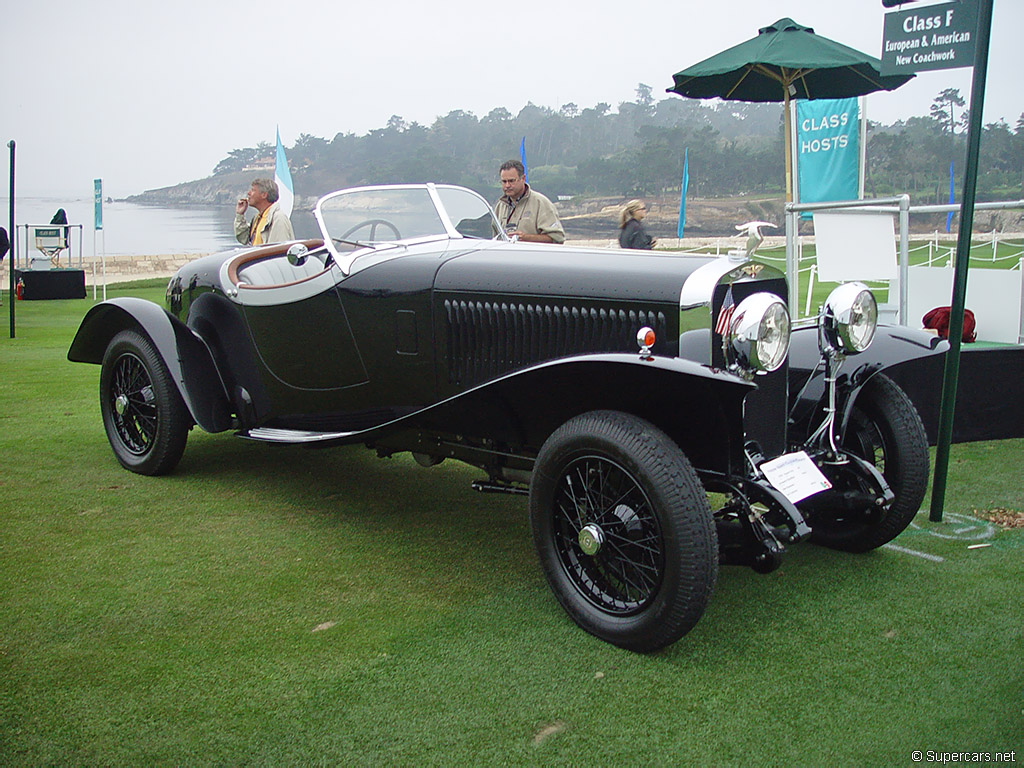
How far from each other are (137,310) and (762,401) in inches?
131

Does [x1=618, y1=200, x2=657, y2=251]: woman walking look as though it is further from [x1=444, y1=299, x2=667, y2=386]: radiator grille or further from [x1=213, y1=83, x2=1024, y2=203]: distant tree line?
[x1=213, y1=83, x2=1024, y2=203]: distant tree line

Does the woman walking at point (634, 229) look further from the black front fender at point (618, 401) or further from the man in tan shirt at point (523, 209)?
the black front fender at point (618, 401)

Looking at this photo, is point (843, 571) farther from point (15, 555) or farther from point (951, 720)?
point (15, 555)

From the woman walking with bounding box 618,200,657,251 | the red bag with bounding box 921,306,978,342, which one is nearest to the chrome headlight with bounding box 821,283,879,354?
the red bag with bounding box 921,306,978,342

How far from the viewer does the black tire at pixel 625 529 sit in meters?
2.47

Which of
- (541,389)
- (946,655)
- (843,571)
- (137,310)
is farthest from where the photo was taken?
(137,310)

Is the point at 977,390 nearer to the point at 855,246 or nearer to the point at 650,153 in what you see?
the point at 855,246

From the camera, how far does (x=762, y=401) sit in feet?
10.4

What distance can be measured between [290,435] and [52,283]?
1281 cm

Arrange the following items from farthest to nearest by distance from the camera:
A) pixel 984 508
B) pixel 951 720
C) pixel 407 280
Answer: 1. pixel 984 508
2. pixel 407 280
3. pixel 951 720

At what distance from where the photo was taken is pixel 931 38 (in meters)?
3.72

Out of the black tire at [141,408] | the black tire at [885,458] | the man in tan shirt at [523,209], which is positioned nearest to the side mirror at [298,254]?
the black tire at [141,408]

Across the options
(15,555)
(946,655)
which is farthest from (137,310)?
(946,655)

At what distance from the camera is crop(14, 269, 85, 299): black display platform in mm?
14180
